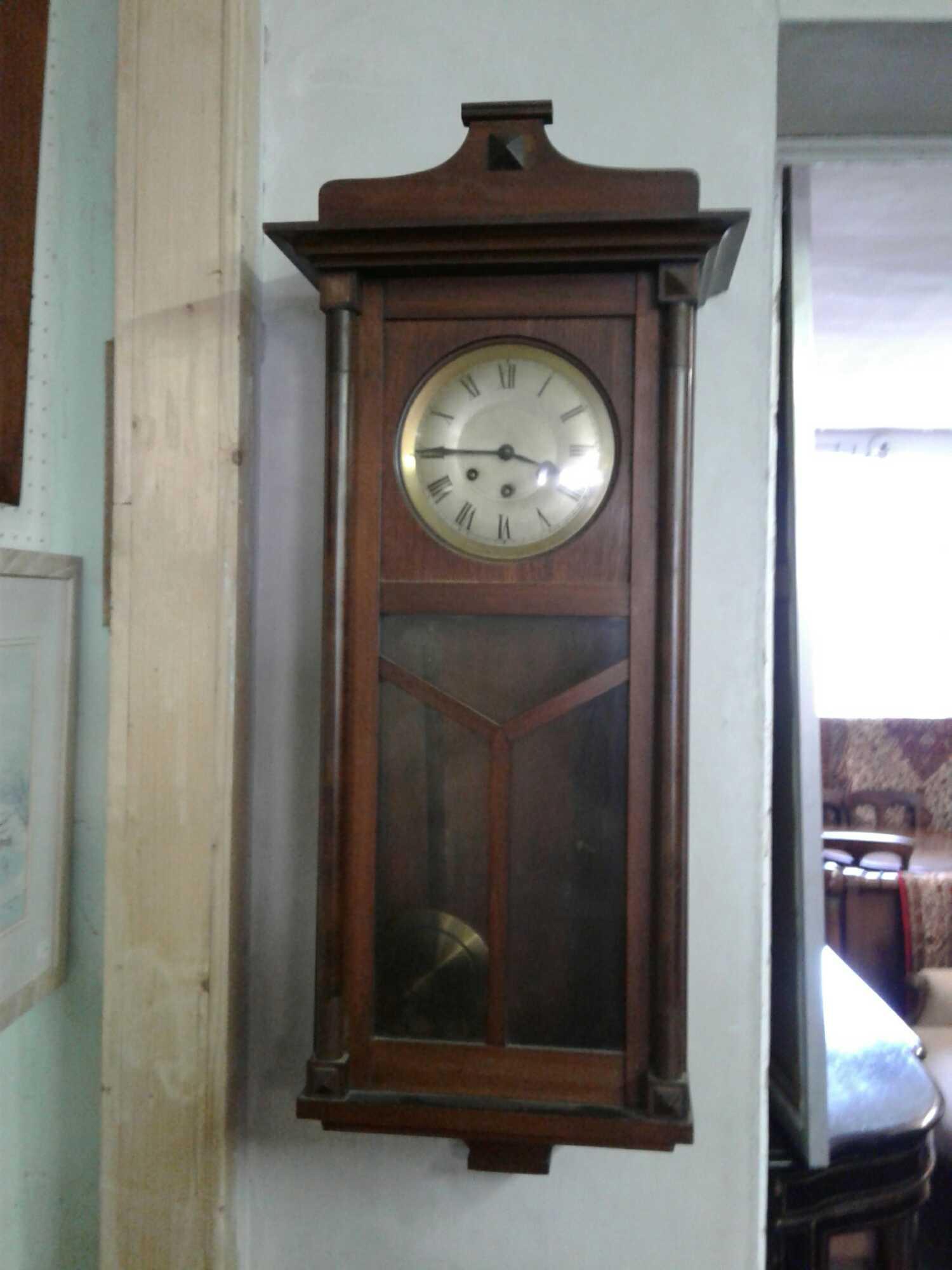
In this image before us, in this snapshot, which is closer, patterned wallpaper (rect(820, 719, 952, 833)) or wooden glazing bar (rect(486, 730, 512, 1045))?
wooden glazing bar (rect(486, 730, 512, 1045))

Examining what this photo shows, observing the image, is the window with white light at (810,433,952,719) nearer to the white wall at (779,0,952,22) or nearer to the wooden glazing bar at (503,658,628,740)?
the white wall at (779,0,952,22)

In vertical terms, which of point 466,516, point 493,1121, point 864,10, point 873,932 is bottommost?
point 873,932

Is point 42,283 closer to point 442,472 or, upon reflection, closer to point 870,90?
point 442,472

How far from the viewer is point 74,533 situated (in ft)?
3.49

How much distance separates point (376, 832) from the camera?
88cm

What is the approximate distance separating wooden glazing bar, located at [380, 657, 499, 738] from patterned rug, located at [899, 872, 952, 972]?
2259 millimetres

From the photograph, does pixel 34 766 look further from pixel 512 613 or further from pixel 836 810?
pixel 836 810

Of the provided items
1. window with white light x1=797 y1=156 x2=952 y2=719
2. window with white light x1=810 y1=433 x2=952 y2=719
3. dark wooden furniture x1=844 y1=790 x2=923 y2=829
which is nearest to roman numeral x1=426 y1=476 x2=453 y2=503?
window with white light x1=797 y1=156 x2=952 y2=719

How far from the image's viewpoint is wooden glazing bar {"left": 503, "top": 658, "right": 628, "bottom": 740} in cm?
86

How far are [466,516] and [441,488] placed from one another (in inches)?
1.4

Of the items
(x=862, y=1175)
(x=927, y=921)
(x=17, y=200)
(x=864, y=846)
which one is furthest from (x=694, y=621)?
(x=864, y=846)

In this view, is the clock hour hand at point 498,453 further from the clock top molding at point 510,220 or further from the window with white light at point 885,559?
the window with white light at point 885,559

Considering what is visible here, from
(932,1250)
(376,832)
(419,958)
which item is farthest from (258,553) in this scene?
(932,1250)

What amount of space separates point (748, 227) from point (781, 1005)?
97 cm
